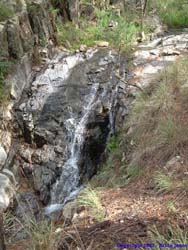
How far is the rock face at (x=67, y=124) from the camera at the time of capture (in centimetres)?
636

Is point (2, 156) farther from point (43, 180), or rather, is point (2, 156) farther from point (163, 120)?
point (163, 120)

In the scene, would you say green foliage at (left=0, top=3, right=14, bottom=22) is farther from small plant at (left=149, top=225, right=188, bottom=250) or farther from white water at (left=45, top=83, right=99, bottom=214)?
small plant at (left=149, top=225, right=188, bottom=250)

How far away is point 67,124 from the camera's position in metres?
7.19

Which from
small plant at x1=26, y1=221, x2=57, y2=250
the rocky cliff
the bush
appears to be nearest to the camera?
small plant at x1=26, y1=221, x2=57, y2=250

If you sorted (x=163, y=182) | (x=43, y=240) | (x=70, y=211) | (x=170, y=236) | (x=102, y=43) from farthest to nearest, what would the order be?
(x=102, y=43) → (x=70, y=211) → (x=163, y=182) → (x=43, y=240) → (x=170, y=236)

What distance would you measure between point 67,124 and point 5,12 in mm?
3272

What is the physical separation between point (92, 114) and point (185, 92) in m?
2.36

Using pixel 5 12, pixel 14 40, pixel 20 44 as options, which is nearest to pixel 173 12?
pixel 5 12

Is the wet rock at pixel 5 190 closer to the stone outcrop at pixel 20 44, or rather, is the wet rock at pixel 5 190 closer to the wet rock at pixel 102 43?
the stone outcrop at pixel 20 44

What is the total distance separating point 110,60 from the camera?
9.81 meters

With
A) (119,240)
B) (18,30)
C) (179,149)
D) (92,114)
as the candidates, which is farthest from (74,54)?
(119,240)

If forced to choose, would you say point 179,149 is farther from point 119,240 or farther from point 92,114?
point 92,114

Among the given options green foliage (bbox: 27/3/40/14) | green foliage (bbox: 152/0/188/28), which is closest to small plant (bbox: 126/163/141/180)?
green foliage (bbox: 27/3/40/14)

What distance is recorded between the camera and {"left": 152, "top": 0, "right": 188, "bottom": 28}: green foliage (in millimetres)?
14406
